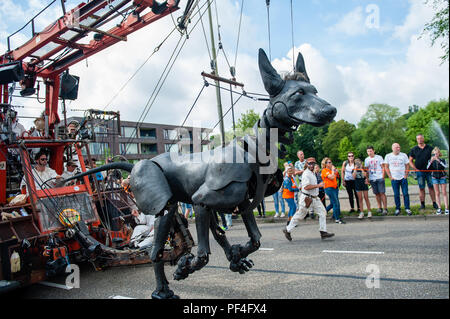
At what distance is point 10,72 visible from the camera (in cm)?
479

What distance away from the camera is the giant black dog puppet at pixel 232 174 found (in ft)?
6.67

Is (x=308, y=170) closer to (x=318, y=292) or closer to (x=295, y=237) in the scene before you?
(x=295, y=237)

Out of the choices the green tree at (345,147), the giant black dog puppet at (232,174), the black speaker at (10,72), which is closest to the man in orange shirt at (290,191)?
the giant black dog puppet at (232,174)

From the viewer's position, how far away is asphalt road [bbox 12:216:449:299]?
3.80m

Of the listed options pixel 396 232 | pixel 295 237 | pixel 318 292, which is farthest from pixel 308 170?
pixel 318 292

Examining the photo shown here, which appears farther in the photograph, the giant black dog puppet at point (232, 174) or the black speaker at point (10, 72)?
the black speaker at point (10, 72)

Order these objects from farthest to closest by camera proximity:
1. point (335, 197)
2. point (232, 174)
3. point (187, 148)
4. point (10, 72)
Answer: point (335, 197) < point (10, 72) < point (187, 148) < point (232, 174)

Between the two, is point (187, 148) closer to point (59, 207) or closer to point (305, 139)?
point (59, 207)

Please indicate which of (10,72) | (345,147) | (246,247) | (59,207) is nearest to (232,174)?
(246,247)

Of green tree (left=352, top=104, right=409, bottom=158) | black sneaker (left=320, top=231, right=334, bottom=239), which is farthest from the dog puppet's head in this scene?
black sneaker (left=320, top=231, right=334, bottom=239)

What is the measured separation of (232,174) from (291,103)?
2.04 ft

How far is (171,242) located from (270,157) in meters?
2.53

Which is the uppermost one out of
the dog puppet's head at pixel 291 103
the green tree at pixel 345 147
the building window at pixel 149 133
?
the building window at pixel 149 133

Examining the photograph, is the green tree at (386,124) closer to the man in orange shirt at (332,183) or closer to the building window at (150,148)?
the man in orange shirt at (332,183)
